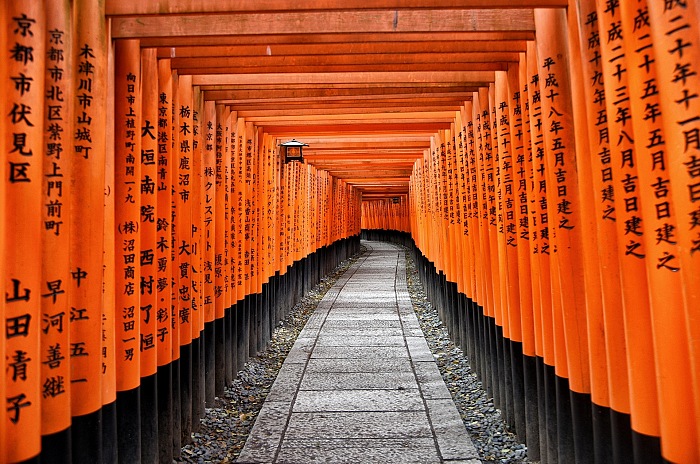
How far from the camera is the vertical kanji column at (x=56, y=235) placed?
7.53 feet

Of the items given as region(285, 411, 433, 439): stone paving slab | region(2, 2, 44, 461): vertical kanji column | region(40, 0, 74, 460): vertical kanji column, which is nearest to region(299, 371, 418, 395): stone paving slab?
region(285, 411, 433, 439): stone paving slab

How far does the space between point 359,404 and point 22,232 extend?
3.61 metres

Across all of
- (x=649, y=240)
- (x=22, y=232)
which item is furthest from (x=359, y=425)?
(x=22, y=232)

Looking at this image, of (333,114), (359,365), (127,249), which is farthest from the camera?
(359,365)

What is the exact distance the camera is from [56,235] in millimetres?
2326

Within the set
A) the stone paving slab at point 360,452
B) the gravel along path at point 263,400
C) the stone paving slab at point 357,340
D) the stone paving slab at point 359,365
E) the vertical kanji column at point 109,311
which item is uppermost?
the vertical kanji column at point 109,311

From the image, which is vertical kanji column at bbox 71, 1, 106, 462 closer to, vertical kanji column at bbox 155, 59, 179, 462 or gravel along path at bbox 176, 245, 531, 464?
vertical kanji column at bbox 155, 59, 179, 462

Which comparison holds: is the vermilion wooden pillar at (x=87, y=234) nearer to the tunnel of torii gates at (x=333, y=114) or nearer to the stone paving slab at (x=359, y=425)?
the tunnel of torii gates at (x=333, y=114)

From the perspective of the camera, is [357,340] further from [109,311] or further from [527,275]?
[109,311]

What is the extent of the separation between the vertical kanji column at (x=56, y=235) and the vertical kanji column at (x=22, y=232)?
5.8 inches

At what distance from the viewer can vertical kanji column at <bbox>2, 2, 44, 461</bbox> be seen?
2023 mm

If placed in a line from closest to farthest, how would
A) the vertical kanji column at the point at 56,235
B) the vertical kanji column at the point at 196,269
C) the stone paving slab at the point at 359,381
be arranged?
the vertical kanji column at the point at 56,235 < the vertical kanji column at the point at 196,269 < the stone paving slab at the point at 359,381

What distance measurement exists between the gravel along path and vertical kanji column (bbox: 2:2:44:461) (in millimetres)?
2227

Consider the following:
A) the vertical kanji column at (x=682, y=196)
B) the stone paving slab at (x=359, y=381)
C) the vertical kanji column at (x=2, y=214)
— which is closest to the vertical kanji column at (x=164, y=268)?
the vertical kanji column at (x=2, y=214)
